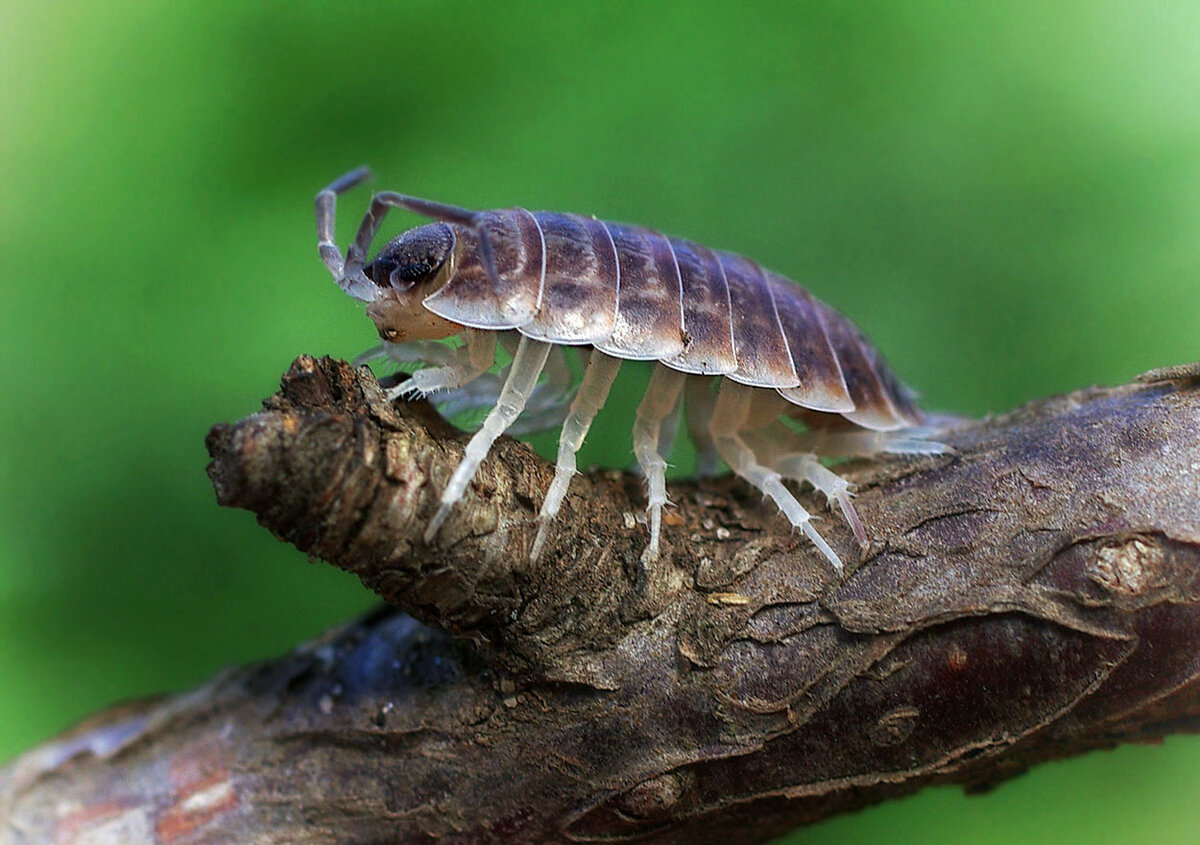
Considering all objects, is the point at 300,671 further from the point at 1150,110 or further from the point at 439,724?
the point at 1150,110

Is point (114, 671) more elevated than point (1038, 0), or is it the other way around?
point (1038, 0)

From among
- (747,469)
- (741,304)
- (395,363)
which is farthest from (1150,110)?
(395,363)

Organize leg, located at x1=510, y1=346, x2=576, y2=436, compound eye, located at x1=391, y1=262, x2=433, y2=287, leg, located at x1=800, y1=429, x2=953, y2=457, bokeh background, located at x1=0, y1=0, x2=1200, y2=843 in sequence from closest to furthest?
compound eye, located at x1=391, y1=262, x2=433, y2=287, leg, located at x1=800, y1=429, x2=953, y2=457, leg, located at x1=510, y1=346, x2=576, y2=436, bokeh background, located at x1=0, y1=0, x2=1200, y2=843

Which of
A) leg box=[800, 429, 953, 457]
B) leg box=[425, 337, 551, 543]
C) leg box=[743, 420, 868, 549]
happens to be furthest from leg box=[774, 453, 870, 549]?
leg box=[425, 337, 551, 543]

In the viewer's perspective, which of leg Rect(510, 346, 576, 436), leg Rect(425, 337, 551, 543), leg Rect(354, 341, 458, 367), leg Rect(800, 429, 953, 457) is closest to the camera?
leg Rect(425, 337, 551, 543)

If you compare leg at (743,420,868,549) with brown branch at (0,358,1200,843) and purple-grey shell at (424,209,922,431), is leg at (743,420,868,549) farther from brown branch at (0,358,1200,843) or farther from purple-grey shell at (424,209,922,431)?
purple-grey shell at (424,209,922,431)

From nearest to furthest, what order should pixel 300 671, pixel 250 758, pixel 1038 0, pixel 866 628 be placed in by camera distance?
pixel 866 628
pixel 250 758
pixel 300 671
pixel 1038 0

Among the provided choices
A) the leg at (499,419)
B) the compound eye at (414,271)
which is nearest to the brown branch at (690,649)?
the leg at (499,419)
